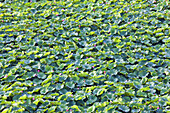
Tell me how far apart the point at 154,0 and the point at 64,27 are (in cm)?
150

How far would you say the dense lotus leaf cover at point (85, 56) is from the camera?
212 cm

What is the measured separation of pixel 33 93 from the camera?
2227 millimetres

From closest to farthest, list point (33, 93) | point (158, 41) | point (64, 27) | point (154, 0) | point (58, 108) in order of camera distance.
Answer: point (58, 108) → point (33, 93) → point (158, 41) → point (64, 27) → point (154, 0)

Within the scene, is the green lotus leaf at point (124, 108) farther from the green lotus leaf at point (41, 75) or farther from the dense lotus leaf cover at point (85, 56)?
the green lotus leaf at point (41, 75)

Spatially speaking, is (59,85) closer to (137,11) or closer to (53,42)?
(53,42)

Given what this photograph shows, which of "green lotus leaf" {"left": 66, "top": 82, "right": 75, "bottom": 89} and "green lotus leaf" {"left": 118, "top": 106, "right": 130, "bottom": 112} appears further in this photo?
"green lotus leaf" {"left": 66, "top": 82, "right": 75, "bottom": 89}

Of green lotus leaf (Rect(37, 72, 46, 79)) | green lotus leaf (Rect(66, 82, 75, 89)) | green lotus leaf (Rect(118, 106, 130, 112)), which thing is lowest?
green lotus leaf (Rect(118, 106, 130, 112))

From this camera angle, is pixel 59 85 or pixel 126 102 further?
pixel 59 85

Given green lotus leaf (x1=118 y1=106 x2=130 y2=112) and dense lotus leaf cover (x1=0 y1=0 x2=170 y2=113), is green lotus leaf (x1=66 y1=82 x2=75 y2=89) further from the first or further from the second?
green lotus leaf (x1=118 y1=106 x2=130 y2=112)

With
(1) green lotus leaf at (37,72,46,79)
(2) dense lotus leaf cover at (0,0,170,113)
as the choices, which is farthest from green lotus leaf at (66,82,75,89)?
(1) green lotus leaf at (37,72,46,79)

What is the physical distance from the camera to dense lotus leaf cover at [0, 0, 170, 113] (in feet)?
6.97

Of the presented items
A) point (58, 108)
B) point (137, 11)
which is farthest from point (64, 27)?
point (58, 108)

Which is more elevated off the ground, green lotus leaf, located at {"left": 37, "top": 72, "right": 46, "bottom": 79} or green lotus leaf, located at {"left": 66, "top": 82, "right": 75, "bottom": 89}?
green lotus leaf, located at {"left": 37, "top": 72, "right": 46, "bottom": 79}

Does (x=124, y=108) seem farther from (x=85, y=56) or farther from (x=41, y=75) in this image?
(x=41, y=75)
